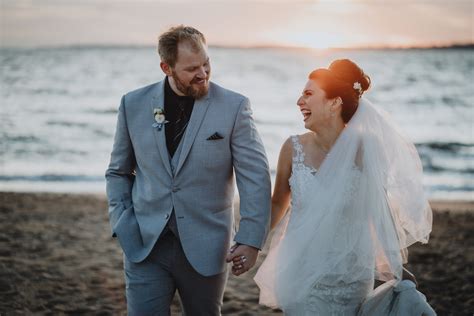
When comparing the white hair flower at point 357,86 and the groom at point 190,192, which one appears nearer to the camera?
the groom at point 190,192

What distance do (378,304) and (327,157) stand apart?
94 cm

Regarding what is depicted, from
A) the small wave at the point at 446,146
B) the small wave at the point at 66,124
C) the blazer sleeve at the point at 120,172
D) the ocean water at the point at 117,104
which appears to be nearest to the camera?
the blazer sleeve at the point at 120,172

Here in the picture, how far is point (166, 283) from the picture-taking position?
Answer: 382 cm

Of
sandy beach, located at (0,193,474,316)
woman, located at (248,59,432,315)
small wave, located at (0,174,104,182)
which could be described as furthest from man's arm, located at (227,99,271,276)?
small wave, located at (0,174,104,182)

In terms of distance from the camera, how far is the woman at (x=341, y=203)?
12.3 ft

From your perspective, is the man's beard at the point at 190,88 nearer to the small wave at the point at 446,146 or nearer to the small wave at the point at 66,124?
the small wave at the point at 446,146

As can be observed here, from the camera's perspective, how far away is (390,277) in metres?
3.87

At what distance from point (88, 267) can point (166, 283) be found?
3654mm

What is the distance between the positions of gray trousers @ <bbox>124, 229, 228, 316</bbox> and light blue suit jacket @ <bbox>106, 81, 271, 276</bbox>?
74 mm

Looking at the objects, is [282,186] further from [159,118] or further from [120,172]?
[120,172]

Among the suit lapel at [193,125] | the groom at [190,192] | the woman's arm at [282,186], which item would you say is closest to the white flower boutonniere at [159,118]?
the groom at [190,192]

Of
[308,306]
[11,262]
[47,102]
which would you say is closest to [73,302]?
[11,262]

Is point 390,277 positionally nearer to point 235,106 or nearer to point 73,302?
point 235,106

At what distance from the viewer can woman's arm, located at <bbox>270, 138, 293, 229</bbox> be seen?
162 inches
